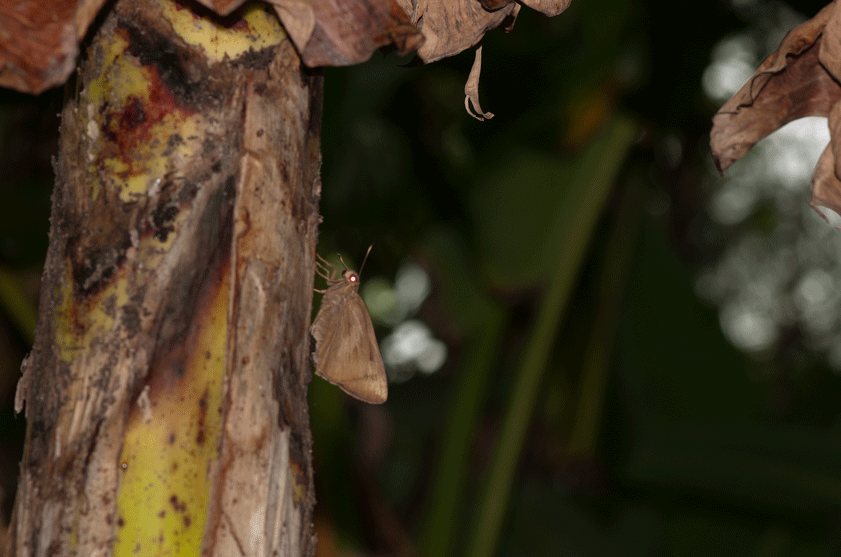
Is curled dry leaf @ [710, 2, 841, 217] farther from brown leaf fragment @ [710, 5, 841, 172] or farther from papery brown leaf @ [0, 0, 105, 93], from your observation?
papery brown leaf @ [0, 0, 105, 93]

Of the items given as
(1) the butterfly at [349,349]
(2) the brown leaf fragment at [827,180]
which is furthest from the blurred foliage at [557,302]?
(2) the brown leaf fragment at [827,180]

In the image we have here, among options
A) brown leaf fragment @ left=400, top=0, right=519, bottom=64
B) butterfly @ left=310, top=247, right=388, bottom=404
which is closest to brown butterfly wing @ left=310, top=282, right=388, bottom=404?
butterfly @ left=310, top=247, right=388, bottom=404

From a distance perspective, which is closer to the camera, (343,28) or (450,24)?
(343,28)

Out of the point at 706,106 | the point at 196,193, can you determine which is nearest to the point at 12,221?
the point at 196,193

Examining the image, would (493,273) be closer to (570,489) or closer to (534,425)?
(534,425)

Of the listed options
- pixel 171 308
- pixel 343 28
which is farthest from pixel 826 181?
pixel 171 308

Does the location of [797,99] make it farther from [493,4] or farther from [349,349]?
[349,349]
